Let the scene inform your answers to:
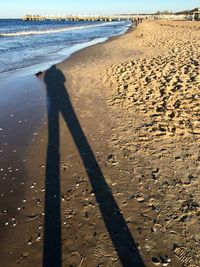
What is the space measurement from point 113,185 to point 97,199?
0.43 m

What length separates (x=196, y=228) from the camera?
13.1ft

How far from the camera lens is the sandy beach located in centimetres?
379

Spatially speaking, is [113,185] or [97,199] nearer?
[97,199]

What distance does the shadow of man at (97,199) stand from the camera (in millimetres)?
3732

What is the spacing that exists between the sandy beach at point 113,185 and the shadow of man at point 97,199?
0.01m

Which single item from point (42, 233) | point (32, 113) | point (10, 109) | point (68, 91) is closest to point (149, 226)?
point (42, 233)

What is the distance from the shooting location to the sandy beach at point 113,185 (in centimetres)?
379

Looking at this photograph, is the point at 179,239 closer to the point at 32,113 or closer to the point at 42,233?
the point at 42,233

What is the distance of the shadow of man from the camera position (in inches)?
147

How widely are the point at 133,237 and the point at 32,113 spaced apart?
18.3 feet

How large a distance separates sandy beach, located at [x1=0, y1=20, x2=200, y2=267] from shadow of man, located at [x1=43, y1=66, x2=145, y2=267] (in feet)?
0.04

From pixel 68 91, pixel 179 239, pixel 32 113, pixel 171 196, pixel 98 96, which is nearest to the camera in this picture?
pixel 179 239

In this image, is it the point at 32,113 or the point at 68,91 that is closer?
the point at 32,113

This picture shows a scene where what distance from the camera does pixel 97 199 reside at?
473cm
